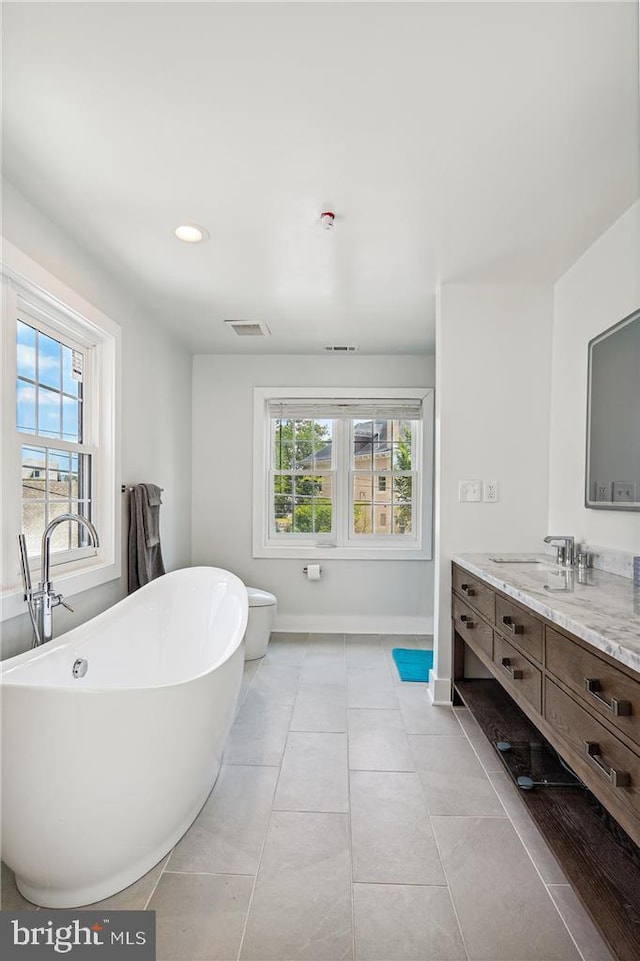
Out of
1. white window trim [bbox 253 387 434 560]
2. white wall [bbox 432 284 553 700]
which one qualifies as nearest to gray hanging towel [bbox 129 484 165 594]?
white window trim [bbox 253 387 434 560]

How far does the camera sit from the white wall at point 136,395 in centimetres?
195

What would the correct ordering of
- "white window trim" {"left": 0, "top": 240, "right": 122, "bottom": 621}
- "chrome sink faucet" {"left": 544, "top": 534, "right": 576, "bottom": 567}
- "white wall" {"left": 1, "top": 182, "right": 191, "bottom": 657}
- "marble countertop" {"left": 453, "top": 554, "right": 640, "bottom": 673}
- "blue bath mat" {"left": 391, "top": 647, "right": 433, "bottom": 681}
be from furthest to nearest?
"blue bath mat" {"left": 391, "top": 647, "right": 433, "bottom": 681} → "chrome sink faucet" {"left": 544, "top": 534, "right": 576, "bottom": 567} → "white wall" {"left": 1, "top": 182, "right": 191, "bottom": 657} → "white window trim" {"left": 0, "top": 240, "right": 122, "bottom": 621} → "marble countertop" {"left": 453, "top": 554, "right": 640, "bottom": 673}

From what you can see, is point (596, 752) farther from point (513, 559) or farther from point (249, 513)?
point (249, 513)

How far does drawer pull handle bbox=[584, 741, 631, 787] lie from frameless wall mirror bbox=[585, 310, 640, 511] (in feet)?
3.47

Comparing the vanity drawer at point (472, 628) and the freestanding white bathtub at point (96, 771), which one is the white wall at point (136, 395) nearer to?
the freestanding white bathtub at point (96, 771)

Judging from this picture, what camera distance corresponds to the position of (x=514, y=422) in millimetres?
2773

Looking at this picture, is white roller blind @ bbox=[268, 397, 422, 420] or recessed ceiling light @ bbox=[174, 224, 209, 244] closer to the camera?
recessed ceiling light @ bbox=[174, 224, 209, 244]

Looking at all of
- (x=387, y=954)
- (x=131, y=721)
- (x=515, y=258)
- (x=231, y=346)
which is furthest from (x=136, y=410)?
(x=387, y=954)

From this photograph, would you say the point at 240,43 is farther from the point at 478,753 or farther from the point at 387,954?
the point at 478,753

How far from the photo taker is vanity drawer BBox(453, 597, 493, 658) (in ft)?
6.90

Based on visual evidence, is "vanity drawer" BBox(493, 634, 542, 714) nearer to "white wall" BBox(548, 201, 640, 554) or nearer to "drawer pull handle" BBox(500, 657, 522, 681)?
"drawer pull handle" BBox(500, 657, 522, 681)

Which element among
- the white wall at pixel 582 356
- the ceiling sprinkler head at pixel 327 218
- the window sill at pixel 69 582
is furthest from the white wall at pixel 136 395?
the white wall at pixel 582 356

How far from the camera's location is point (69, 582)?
220 cm

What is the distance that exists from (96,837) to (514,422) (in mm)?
2597
